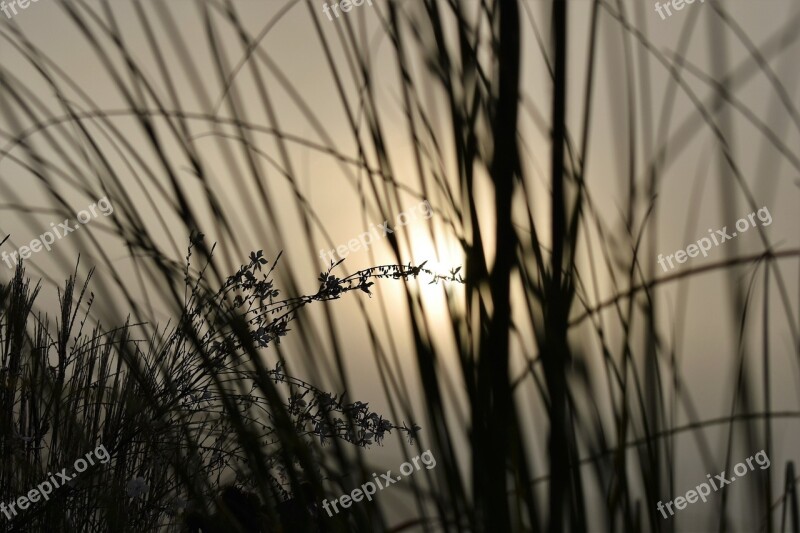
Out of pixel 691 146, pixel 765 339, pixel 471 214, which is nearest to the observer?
pixel 471 214

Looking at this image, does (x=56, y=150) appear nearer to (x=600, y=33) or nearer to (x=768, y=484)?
(x=600, y=33)

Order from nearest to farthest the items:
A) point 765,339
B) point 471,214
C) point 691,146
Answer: point 471,214
point 765,339
point 691,146

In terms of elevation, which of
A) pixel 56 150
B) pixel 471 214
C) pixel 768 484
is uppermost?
pixel 56 150

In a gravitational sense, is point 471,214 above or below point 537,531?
above

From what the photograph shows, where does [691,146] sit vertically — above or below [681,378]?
above

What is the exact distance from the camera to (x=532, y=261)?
339 millimetres

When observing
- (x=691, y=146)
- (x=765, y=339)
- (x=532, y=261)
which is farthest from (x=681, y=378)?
(x=691, y=146)

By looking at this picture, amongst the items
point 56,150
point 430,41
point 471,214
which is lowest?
point 471,214

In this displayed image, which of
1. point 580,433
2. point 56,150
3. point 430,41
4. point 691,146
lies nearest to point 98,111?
point 56,150

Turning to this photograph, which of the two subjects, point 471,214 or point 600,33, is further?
point 600,33

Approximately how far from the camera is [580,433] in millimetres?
323

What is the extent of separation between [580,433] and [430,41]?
0.66ft

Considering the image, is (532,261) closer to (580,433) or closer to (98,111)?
(580,433)

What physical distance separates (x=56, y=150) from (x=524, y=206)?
0.33 m
